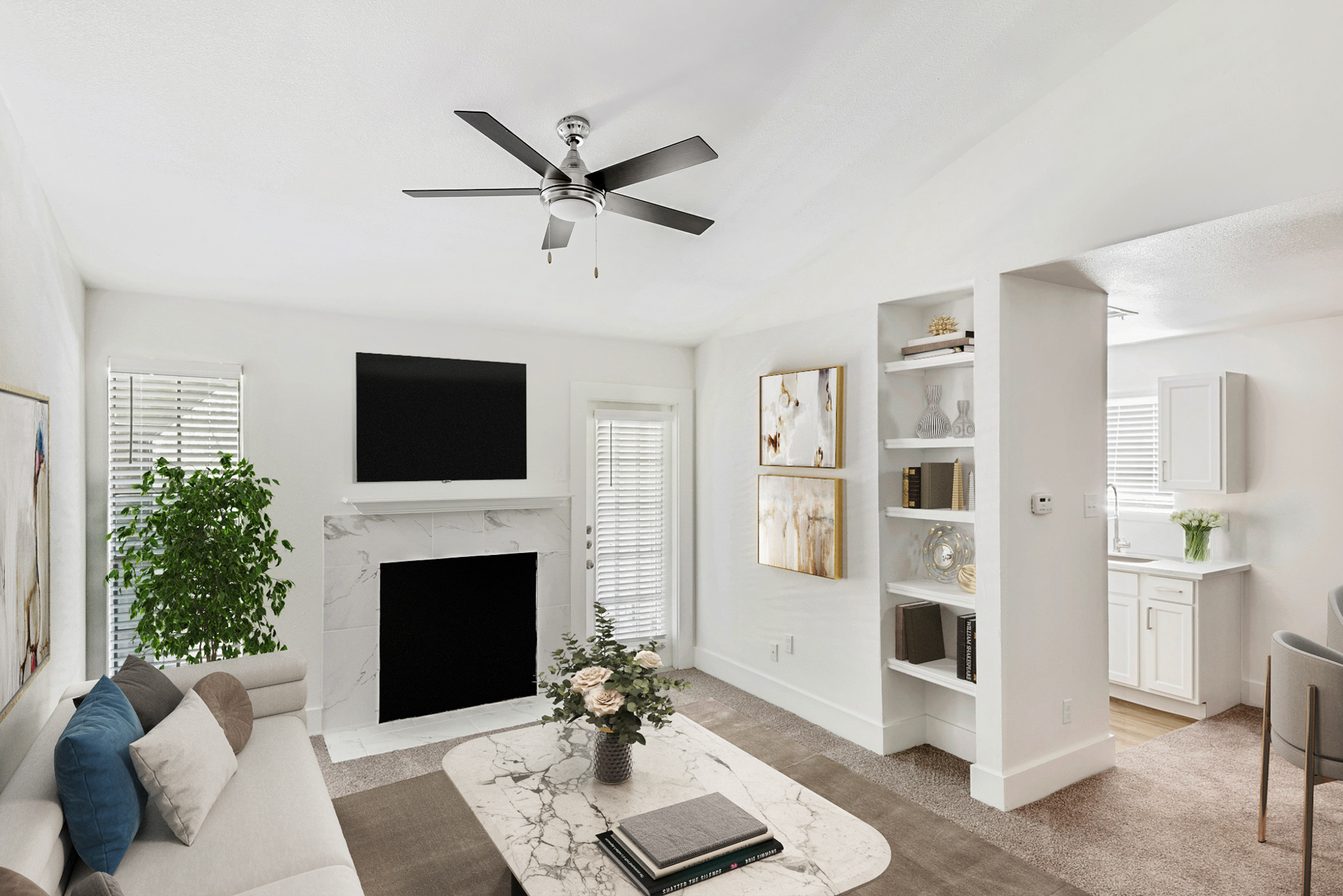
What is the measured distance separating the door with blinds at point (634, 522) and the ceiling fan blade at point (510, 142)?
2.74 meters

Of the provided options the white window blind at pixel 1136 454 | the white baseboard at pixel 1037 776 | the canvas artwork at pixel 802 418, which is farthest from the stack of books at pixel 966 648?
the white window blind at pixel 1136 454

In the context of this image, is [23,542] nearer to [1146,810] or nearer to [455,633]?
[455,633]

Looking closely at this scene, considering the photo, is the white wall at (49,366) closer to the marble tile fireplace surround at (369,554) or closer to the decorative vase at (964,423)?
the marble tile fireplace surround at (369,554)

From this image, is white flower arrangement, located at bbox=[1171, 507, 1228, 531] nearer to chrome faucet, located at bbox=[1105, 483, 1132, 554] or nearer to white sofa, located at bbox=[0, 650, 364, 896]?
chrome faucet, located at bbox=[1105, 483, 1132, 554]

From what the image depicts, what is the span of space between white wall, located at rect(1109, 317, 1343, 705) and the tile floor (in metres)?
4.37

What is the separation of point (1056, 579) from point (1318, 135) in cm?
195

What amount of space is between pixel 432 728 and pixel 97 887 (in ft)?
8.82

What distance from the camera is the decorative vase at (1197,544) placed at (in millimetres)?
4363

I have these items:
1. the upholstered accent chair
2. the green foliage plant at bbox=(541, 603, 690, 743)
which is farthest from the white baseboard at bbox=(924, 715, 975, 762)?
the green foliage plant at bbox=(541, 603, 690, 743)

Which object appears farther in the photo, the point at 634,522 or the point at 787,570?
the point at 634,522

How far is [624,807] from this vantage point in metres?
2.23

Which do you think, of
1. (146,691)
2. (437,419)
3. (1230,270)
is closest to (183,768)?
(146,691)

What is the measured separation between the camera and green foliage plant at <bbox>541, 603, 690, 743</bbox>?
230 cm

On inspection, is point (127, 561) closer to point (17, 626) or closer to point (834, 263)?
point (17, 626)
